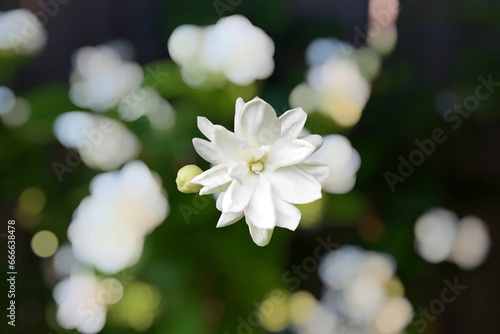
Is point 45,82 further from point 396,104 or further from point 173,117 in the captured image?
point 396,104

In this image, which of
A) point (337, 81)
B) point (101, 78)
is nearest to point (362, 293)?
point (337, 81)

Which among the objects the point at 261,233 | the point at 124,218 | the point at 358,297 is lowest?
the point at 358,297

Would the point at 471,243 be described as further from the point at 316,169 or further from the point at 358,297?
the point at 316,169

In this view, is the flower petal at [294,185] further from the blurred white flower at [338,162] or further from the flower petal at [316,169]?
the blurred white flower at [338,162]

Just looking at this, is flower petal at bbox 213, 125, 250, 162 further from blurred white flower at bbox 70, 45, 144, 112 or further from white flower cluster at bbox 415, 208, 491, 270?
white flower cluster at bbox 415, 208, 491, 270

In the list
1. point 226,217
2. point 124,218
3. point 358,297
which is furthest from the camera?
point 358,297

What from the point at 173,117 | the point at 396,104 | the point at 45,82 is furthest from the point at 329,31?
the point at 45,82

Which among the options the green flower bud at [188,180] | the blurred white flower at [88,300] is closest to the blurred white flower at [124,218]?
the blurred white flower at [88,300]

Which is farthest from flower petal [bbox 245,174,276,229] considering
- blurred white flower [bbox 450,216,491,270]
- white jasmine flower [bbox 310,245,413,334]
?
blurred white flower [bbox 450,216,491,270]
